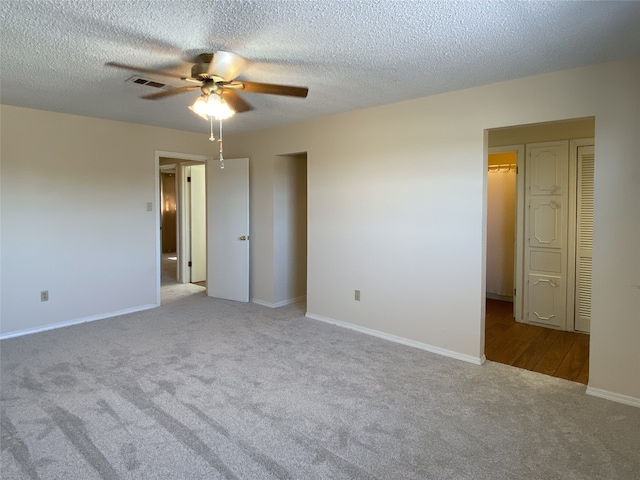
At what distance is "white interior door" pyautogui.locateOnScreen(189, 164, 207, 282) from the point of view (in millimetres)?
6844

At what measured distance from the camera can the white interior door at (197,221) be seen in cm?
684

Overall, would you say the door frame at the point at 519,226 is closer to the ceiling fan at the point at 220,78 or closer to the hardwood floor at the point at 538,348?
the hardwood floor at the point at 538,348

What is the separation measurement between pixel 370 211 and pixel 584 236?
88.3 inches

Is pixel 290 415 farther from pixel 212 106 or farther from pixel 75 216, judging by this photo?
pixel 75 216

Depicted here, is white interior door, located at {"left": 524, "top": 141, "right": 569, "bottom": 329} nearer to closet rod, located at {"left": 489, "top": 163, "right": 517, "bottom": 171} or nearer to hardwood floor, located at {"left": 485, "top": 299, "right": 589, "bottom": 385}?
hardwood floor, located at {"left": 485, "top": 299, "right": 589, "bottom": 385}

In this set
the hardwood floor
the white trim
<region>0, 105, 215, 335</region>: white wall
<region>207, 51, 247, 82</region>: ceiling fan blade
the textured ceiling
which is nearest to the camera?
the textured ceiling

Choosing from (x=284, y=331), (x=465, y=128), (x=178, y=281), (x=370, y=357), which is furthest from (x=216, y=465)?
(x=178, y=281)

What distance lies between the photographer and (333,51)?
2551 mm

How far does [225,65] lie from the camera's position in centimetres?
256

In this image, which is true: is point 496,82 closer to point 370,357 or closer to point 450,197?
point 450,197

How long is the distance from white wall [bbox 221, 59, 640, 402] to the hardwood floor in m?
0.38

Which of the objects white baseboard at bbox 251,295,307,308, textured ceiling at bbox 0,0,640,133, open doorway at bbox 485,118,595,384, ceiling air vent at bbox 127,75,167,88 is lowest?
white baseboard at bbox 251,295,307,308

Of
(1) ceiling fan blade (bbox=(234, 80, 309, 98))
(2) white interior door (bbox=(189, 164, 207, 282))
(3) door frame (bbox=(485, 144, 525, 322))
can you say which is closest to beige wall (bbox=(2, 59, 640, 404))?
(2) white interior door (bbox=(189, 164, 207, 282))

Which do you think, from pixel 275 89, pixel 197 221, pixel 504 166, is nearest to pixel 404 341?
pixel 275 89
